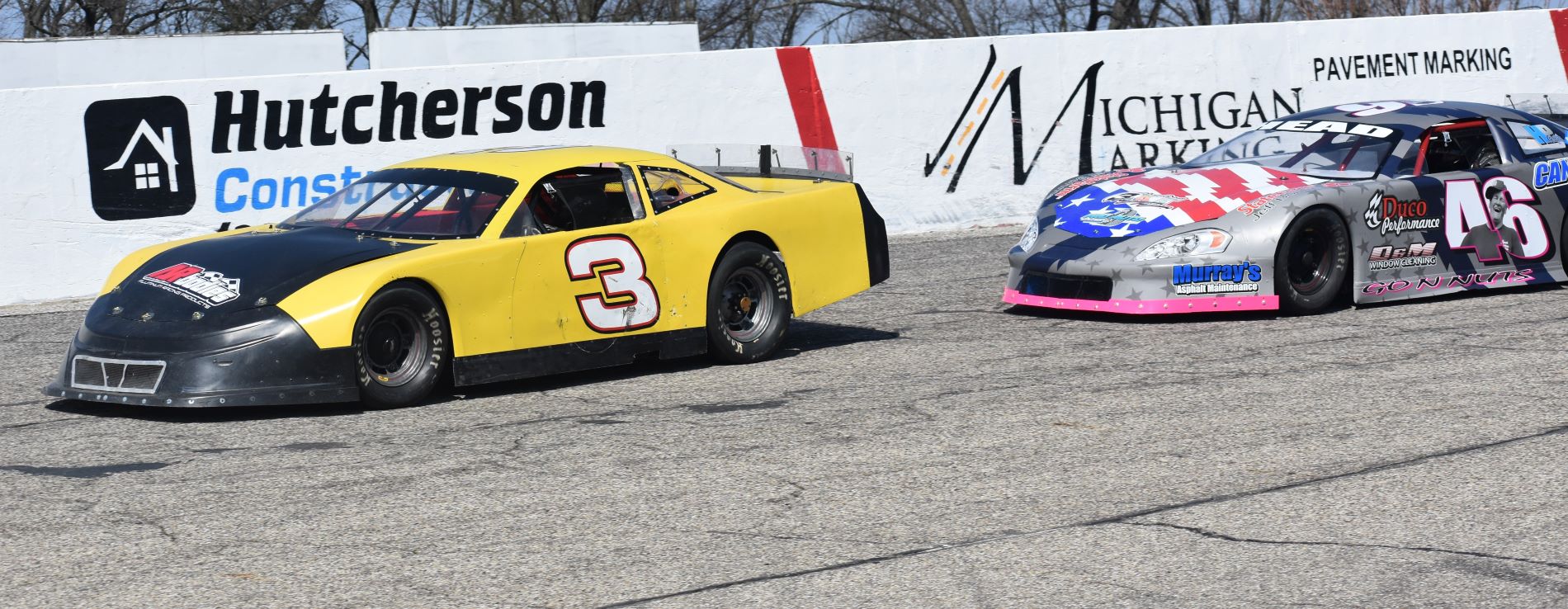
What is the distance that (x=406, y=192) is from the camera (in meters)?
7.68

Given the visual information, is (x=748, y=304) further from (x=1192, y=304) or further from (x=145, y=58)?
(x=145, y=58)

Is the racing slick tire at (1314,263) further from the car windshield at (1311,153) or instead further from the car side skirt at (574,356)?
the car side skirt at (574,356)

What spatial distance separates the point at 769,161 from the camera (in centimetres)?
926

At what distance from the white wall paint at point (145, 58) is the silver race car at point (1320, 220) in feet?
39.0

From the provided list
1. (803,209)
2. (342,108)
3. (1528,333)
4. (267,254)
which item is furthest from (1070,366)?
(342,108)

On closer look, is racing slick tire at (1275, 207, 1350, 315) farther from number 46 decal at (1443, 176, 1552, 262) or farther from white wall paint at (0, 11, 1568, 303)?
white wall paint at (0, 11, 1568, 303)

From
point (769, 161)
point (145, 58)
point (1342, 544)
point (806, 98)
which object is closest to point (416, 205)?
point (769, 161)

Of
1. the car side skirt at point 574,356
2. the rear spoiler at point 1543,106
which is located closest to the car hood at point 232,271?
the car side skirt at point 574,356

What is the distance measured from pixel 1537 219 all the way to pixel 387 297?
7116 millimetres

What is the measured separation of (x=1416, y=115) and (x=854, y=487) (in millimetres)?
6177

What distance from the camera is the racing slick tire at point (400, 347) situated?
22.2ft

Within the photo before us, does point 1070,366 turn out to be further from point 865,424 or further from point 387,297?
point 387,297

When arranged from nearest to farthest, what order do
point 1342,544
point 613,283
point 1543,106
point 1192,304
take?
point 1342,544 → point 613,283 → point 1192,304 → point 1543,106

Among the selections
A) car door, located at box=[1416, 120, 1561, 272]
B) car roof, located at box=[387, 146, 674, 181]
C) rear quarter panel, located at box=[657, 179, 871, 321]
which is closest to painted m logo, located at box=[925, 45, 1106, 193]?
car door, located at box=[1416, 120, 1561, 272]
